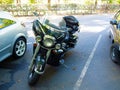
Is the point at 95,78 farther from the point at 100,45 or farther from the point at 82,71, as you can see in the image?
the point at 100,45

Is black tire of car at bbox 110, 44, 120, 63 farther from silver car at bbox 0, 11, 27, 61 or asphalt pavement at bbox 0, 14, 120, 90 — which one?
silver car at bbox 0, 11, 27, 61

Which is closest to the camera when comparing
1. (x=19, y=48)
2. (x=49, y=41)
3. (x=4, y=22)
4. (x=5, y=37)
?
(x=49, y=41)

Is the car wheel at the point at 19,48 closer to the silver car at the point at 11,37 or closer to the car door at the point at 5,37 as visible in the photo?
the silver car at the point at 11,37

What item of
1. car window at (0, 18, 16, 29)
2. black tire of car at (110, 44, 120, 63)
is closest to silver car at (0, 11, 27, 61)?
car window at (0, 18, 16, 29)

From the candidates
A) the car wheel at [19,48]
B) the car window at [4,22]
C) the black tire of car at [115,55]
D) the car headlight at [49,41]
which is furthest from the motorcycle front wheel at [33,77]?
the black tire of car at [115,55]

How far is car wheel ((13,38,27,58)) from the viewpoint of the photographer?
216 inches

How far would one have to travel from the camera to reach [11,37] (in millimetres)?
5164

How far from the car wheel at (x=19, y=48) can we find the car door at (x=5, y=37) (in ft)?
0.96

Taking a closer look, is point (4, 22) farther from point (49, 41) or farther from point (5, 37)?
point (49, 41)

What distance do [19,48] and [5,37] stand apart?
885mm

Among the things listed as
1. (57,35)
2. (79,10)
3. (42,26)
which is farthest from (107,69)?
(79,10)

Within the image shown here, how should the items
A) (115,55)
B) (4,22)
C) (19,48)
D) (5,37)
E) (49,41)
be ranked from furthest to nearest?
1. (115,55)
2. (19,48)
3. (4,22)
4. (5,37)
5. (49,41)

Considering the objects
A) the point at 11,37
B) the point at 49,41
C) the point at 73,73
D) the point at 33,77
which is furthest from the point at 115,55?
the point at 11,37

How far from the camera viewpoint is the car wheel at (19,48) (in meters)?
5.47
